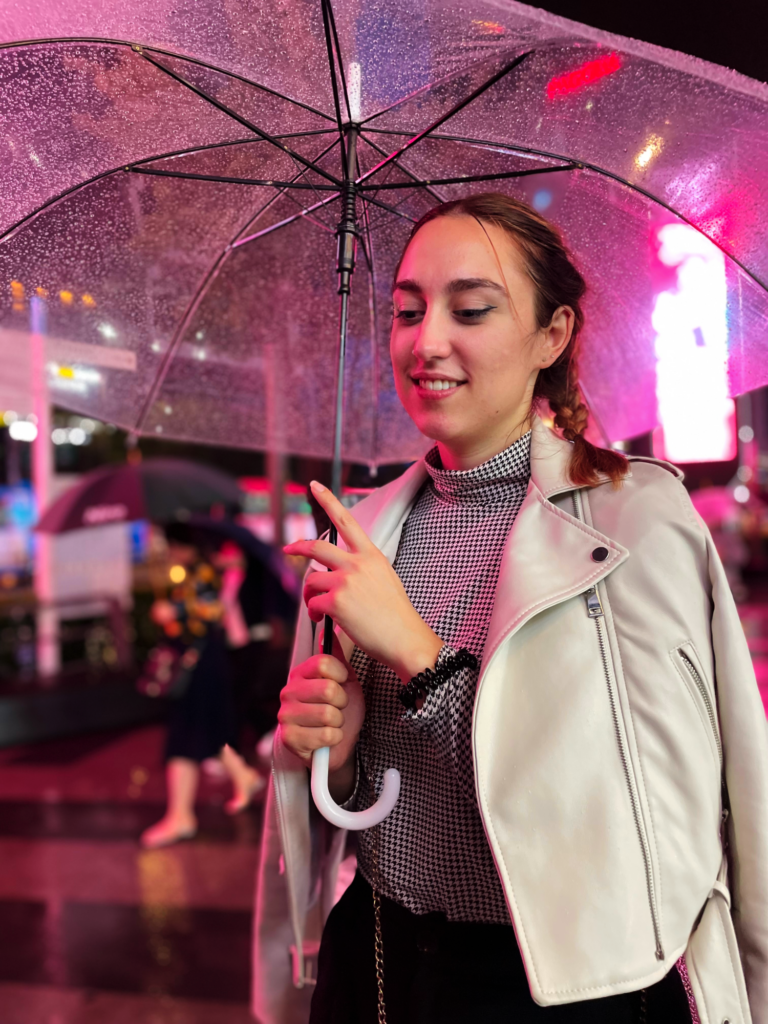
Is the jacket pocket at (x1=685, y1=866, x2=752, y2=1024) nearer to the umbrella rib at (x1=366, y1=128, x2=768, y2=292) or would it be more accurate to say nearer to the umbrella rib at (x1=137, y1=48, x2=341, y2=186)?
the umbrella rib at (x1=366, y1=128, x2=768, y2=292)

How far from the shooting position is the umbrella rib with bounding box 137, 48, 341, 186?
153cm

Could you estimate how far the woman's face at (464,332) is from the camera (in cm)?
144

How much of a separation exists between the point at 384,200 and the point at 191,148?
1.39 feet

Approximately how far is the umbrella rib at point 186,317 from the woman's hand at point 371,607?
0.88 metres

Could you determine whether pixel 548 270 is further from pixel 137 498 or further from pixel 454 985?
pixel 137 498

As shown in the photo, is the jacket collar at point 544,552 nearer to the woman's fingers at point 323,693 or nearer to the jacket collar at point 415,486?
the jacket collar at point 415,486

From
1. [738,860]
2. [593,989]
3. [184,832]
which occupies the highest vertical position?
[738,860]

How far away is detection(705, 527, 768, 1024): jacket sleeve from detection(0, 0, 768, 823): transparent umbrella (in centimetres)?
73

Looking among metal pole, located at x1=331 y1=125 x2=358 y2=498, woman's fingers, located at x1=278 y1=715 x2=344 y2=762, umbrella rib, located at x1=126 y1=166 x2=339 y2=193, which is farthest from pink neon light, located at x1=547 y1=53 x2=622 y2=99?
woman's fingers, located at x1=278 y1=715 x2=344 y2=762

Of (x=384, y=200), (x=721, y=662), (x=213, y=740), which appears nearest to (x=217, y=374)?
(x=384, y=200)

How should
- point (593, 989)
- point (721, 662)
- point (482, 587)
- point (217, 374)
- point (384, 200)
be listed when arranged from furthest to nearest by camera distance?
point (217, 374) < point (384, 200) < point (482, 587) < point (721, 662) < point (593, 989)

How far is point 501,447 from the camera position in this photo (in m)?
1.56

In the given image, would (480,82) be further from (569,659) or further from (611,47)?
(569,659)

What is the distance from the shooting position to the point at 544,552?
4.50 feet
